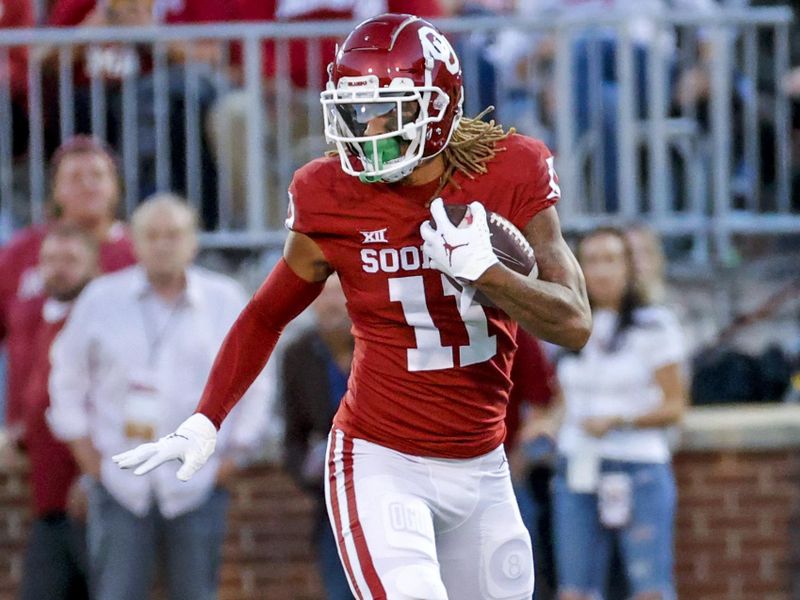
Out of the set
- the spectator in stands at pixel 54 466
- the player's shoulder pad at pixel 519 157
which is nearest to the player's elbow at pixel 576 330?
the player's shoulder pad at pixel 519 157

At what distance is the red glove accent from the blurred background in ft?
9.84

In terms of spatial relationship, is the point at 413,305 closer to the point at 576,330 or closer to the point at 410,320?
the point at 410,320

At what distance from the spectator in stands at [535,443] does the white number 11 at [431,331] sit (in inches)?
85.9

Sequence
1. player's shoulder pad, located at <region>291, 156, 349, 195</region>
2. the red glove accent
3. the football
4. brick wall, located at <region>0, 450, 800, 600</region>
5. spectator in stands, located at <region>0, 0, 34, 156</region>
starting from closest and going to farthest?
1. the football
2. player's shoulder pad, located at <region>291, 156, 349, 195</region>
3. the red glove accent
4. brick wall, located at <region>0, 450, 800, 600</region>
5. spectator in stands, located at <region>0, 0, 34, 156</region>

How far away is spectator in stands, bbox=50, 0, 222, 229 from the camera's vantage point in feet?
27.6

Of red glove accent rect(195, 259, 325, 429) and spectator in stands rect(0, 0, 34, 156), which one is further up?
spectator in stands rect(0, 0, 34, 156)

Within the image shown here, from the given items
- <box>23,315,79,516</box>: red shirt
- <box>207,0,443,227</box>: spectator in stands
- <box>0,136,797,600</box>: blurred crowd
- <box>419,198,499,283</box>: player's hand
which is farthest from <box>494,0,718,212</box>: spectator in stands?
<box>419,198,499,283</box>: player's hand

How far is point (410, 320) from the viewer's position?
492cm

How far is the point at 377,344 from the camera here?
5023mm

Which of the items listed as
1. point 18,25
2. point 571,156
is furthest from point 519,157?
point 18,25

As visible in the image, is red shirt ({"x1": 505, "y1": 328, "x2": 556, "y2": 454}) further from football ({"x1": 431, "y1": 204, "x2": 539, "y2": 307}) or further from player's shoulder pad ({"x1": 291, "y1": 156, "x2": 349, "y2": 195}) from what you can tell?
football ({"x1": 431, "y1": 204, "x2": 539, "y2": 307})

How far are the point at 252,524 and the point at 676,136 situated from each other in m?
2.69

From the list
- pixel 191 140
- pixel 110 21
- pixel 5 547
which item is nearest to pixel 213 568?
pixel 5 547

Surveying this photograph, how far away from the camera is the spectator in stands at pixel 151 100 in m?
8.41
